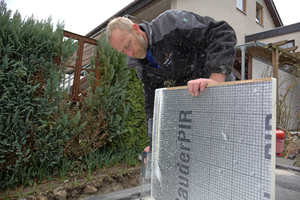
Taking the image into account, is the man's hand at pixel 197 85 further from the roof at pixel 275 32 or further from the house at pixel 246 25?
the roof at pixel 275 32

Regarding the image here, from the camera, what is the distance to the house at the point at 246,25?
6.10 metres

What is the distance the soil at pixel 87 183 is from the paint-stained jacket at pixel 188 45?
5.70 feet

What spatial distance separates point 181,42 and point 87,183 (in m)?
2.17

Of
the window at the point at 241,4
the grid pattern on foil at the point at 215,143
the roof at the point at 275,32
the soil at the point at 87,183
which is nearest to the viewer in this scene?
the grid pattern on foil at the point at 215,143

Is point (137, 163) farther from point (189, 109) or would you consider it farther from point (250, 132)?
point (250, 132)

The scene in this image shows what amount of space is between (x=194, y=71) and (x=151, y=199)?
1.22 meters

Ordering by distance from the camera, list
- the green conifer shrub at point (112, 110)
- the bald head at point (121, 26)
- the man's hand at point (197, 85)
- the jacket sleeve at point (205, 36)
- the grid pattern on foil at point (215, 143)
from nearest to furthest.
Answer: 1. the grid pattern on foil at point (215, 143)
2. the man's hand at point (197, 85)
3. the jacket sleeve at point (205, 36)
4. the bald head at point (121, 26)
5. the green conifer shrub at point (112, 110)

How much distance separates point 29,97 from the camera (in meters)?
2.32

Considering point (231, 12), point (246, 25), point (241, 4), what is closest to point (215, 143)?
point (231, 12)

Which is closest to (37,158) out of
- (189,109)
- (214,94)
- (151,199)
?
(151,199)

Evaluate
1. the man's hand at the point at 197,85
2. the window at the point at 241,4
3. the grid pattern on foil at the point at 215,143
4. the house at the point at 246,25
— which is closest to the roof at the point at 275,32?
the house at the point at 246,25

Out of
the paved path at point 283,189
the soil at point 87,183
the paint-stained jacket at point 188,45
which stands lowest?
the paved path at point 283,189

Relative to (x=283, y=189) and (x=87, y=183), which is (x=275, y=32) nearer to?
(x=283, y=189)

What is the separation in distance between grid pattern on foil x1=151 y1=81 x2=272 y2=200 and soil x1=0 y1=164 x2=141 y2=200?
1363 millimetres
